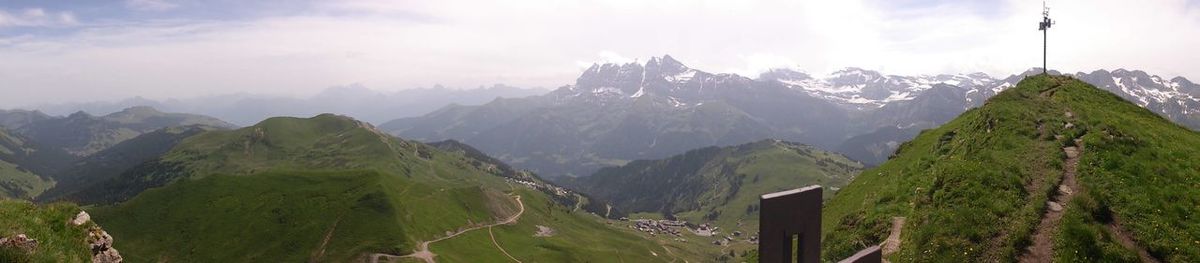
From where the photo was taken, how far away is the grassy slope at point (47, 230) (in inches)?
718

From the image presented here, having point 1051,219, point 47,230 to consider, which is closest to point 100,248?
point 47,230

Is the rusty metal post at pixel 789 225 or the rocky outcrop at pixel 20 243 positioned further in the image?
the rocky outcrop at pixel 20 243

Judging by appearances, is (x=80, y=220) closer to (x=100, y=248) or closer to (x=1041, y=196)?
(x=100, y=248)

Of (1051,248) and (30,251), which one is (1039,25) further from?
(30,251)

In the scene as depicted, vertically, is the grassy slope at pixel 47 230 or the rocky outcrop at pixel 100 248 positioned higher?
the grassy slope at pixel 47 230

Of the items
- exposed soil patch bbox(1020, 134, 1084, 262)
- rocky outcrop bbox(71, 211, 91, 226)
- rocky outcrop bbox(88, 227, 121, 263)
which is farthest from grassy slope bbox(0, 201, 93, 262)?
exposed soil patch bbox(1020, 134, 1084, 262)

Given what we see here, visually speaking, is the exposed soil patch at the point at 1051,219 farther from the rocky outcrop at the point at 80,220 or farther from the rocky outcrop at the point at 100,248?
the rocky outcrop at the point at 80,220

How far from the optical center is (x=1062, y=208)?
26.5m

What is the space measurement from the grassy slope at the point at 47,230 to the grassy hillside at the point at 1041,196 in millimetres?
32762

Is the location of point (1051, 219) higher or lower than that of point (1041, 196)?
lower

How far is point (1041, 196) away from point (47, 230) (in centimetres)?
4074

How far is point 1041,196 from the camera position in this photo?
27.6 metres

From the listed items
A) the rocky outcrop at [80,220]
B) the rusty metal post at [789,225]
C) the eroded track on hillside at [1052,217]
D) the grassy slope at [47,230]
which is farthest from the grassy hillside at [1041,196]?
the rocky outcrop at [80,220]

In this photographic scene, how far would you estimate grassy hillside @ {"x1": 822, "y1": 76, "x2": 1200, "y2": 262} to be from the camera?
23.8 metres
